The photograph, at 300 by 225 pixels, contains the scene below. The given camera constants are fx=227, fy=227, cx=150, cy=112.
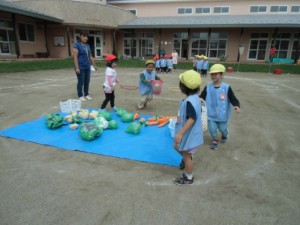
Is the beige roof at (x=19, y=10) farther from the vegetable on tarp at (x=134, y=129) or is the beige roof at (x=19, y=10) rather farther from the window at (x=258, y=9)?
the window at (x=258, y=9)

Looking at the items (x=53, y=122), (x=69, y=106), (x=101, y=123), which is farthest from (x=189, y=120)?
(x=69, y=106)

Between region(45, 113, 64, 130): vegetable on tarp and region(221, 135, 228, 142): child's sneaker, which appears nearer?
region(221, 135, 228, 142): child's sneaker

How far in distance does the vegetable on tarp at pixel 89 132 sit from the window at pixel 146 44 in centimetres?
2524

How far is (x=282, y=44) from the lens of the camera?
24078mm

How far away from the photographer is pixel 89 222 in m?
2.14

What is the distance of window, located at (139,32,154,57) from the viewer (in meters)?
28.0

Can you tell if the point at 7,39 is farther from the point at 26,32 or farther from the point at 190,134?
the point at 190,134

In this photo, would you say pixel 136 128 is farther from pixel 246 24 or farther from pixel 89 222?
pixel 246 24

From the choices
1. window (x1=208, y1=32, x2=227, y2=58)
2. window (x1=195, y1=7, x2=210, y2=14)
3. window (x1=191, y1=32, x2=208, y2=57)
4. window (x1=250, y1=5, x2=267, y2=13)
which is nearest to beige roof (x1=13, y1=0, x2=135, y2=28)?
window (x1=191, y1=32, x2=208, y2=57)

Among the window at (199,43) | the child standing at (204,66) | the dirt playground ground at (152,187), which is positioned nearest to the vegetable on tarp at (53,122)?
the dirt playground ground at (152,187)

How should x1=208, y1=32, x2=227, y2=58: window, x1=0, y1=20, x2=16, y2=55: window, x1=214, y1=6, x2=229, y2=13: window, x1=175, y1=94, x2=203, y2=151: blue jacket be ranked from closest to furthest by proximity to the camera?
x1=175, y1=94, x2=203, y2=151: blue jacket → x1=0, y1=20, x2=16, y2=55: window → x1=208, y1=32, x2=227, y2=58: window → x1=214, y1=6, x2=229, y2=13: window

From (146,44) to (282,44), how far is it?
15.2 m

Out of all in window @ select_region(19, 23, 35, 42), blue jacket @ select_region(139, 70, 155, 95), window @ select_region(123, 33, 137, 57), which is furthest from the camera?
window @ select_region(123, 33, 137, 57)

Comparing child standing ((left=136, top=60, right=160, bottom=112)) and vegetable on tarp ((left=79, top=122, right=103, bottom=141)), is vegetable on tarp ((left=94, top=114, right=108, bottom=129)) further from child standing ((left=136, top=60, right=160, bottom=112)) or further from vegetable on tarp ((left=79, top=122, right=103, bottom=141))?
child standing ((left=136, top=60, right=160, bottom=112))
